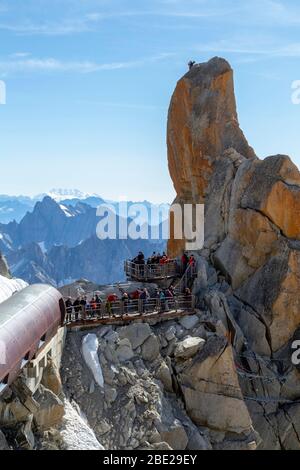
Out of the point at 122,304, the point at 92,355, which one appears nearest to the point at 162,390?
the point at 92,355

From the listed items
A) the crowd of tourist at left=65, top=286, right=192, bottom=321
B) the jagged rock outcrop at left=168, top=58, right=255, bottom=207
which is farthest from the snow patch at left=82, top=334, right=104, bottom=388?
the jagged rock outcrop at left=168, top=58, right=255, bottom=207

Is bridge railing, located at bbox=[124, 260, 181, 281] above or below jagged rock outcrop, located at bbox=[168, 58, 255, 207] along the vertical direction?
below

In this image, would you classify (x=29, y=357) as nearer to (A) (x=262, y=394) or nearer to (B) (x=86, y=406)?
(B) (x=86, y=406)

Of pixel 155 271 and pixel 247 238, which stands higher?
pixel 247 238

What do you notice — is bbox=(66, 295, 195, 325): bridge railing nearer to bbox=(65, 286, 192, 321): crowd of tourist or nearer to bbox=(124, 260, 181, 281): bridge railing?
bbox=(65, 286, 192, 321): crowd of tourist

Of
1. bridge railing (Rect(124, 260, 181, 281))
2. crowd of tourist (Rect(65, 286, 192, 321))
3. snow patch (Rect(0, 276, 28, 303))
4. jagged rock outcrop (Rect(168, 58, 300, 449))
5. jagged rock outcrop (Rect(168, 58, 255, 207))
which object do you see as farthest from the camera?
jagged rock outcrop (Rect(168, 58, 255, 207))

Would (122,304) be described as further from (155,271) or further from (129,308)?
(155,271)
